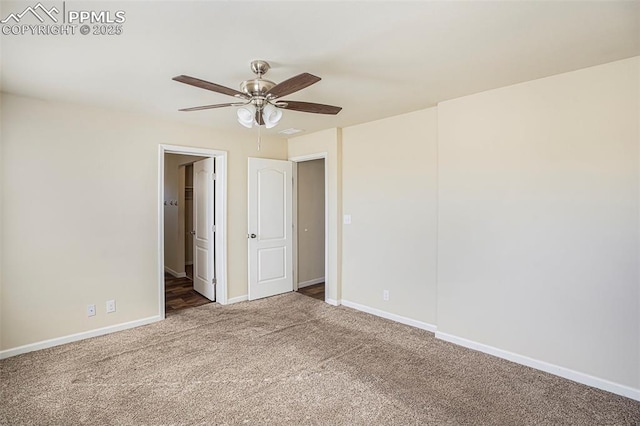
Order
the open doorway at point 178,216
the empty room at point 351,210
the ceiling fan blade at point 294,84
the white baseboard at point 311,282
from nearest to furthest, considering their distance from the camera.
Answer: the ceiling fan blade at point 294,84, the empty room at point 351,210, the white baseboard at point 311,282, the open doorway at point 178,216

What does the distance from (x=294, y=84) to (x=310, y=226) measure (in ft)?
12.2

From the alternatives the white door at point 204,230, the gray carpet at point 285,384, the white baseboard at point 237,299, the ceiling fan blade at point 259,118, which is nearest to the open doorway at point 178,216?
→ the white door at point 204,230

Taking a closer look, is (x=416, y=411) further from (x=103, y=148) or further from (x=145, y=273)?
(x=103, y=148)

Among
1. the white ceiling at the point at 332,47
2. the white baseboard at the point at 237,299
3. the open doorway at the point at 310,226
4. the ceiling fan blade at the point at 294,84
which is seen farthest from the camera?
the open doorway at the point at 310,226

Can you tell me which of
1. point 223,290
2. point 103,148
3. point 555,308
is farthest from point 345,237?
point 103,148

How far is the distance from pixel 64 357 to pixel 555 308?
429 centimetres

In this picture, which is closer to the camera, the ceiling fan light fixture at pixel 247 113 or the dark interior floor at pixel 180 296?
the ceiling fan light fixture at pixel 247 113

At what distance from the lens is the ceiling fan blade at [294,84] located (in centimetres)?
186

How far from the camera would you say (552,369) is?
8.61 ft

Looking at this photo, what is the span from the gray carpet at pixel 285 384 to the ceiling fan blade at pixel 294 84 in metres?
2.13

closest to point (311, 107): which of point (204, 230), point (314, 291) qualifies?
point (204, 230)

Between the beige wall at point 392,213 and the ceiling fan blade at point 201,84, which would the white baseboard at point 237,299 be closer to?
the beige wall at point 392,213

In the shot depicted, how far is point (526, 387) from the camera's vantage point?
244 centimetres

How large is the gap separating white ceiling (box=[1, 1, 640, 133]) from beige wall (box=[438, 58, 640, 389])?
0.25m
